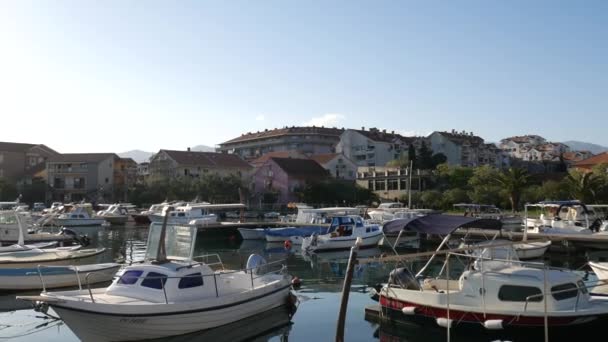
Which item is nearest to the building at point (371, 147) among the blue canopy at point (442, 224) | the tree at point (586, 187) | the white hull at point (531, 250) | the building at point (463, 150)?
the building at point (463, 150)

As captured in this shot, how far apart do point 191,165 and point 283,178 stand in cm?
1663

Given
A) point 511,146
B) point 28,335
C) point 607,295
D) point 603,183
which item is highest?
point 511,146

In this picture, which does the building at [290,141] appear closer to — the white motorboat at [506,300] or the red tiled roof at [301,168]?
the red tiled roof at [301,168]

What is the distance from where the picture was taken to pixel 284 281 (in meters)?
20.3

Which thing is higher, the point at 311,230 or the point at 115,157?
the point at 115,157

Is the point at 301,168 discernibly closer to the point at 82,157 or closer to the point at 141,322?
the point at 82,157

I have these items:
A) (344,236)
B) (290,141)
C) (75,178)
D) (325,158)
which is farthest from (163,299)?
(290,141)

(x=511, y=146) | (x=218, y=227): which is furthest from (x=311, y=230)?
(x=511, y=146)

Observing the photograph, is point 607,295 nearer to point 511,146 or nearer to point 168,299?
point 168,299

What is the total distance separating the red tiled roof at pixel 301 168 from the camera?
306 ft

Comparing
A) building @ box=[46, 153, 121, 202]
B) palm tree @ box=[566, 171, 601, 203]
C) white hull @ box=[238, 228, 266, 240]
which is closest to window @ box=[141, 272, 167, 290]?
A: white hull @ box=[238, 228, 266, 240]

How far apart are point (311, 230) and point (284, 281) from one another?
26582mm

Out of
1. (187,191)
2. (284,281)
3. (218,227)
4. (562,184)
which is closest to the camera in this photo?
(284,281)

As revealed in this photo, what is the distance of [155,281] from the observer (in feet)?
53.7
